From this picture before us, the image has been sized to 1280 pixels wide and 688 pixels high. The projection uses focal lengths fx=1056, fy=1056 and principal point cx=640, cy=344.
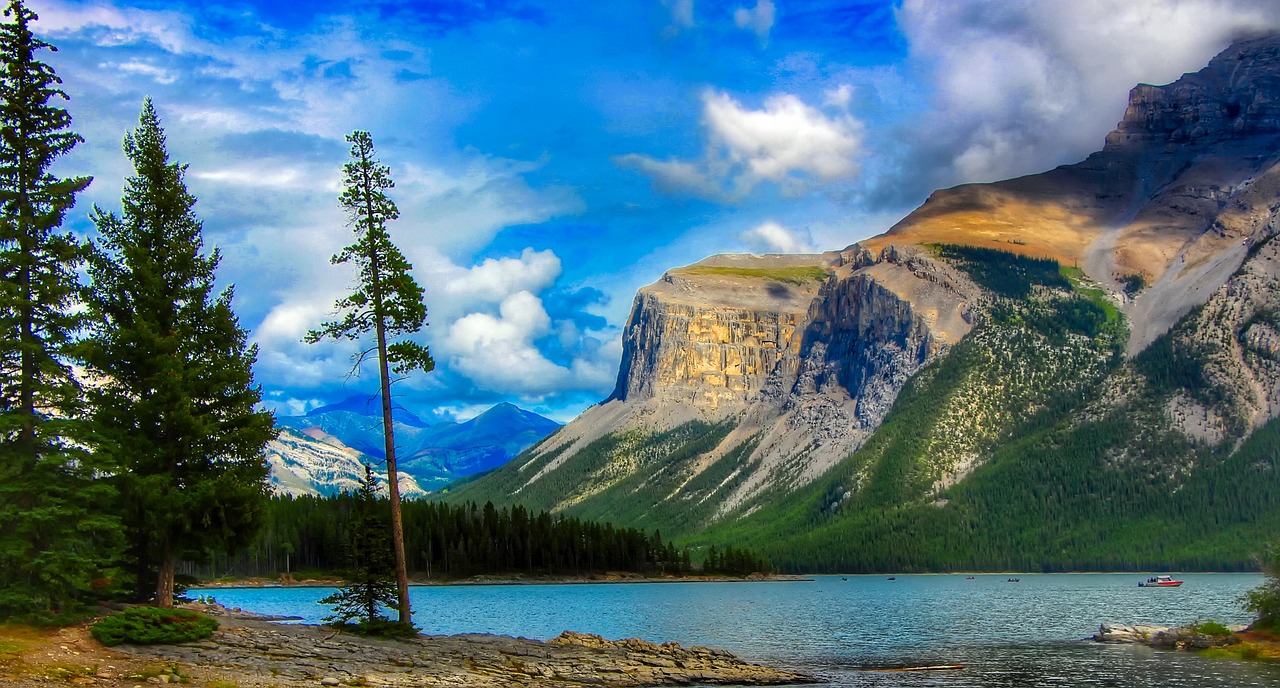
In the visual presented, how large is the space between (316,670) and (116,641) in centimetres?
694

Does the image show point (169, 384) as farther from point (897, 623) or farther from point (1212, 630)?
point (897, 623)

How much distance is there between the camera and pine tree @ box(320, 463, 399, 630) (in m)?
47.0

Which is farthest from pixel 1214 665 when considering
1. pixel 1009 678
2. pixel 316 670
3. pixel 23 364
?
pixel 23 364

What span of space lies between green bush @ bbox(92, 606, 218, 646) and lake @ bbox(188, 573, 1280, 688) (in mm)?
29352

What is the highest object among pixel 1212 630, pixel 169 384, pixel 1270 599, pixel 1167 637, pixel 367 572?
pixel 169 384

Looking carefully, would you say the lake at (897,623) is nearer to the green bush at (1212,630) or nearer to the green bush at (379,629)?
the green bush at (1212,630)

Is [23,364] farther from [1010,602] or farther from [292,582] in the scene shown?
[292,582]

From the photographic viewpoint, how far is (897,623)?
96.6 metres

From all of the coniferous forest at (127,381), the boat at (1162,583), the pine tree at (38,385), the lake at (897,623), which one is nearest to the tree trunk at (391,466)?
the coniferous forest at (127,381)

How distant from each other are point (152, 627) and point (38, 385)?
10176 millimetres

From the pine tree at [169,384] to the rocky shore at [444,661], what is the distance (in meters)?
4.94

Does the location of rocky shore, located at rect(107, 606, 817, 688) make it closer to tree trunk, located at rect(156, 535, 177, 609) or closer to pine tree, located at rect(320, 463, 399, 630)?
pine tree, located at rect(320, 463, 399, 630)

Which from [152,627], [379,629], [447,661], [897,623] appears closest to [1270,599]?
[897,623]

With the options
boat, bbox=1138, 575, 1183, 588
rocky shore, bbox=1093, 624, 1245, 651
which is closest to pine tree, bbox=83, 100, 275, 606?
rocky shore, bbox=1093, 624, 1245, 651
